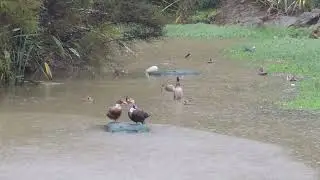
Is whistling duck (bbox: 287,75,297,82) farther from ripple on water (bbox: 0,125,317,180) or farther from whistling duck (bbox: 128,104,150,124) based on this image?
whistling duck (bbox: 128,104,150,124)

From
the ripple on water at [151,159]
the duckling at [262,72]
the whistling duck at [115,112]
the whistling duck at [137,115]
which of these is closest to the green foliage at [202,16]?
the duckling at [262,72]

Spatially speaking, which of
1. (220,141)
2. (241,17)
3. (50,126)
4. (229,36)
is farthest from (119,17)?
(241,17)

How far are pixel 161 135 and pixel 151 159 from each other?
146 centimetres

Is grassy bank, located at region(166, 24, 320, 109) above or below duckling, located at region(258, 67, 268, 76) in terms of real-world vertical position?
above

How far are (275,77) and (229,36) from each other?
1406cm

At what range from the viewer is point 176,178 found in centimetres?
782

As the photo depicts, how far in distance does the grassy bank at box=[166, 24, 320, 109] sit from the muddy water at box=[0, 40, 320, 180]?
2.05ft

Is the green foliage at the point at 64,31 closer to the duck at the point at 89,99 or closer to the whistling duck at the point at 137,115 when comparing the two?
the duck at the point at 89,99

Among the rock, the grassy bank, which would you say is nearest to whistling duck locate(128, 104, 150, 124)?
the grassy bank

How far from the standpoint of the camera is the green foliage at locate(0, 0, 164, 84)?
14.5 metres

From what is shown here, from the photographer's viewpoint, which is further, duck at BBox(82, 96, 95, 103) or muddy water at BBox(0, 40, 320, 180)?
duck at BBox(82, 96, 95, 103)

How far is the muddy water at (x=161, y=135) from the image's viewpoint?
8.20 metres

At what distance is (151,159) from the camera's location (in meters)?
8.68

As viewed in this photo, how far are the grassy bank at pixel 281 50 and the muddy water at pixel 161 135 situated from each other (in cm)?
62
